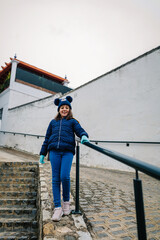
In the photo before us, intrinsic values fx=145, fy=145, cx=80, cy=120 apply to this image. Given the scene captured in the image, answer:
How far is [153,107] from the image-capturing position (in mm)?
4301

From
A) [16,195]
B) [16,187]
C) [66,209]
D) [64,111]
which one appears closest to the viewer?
[66,209]

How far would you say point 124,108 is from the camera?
5043mm

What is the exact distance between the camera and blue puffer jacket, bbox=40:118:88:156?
1706 mm

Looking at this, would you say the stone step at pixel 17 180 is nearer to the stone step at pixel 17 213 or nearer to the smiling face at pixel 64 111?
the stone step at pixel 17 213

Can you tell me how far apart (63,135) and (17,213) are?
156cm

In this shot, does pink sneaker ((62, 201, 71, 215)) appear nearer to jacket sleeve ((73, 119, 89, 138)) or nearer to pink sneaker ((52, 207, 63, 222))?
pink sneaker ((52, 207, 63, 222))

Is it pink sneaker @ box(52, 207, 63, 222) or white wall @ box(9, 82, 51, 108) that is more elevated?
white wall @ box(9, 82, 51, 108)

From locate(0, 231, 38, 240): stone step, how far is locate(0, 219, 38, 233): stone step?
0.22 ft

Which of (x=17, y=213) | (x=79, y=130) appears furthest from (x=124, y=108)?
(x=17, y=213)

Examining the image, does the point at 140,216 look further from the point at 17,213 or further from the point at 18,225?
the point at 17,213

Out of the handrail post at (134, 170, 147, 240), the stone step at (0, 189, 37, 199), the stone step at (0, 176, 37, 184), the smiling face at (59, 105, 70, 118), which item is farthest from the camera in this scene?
the stone step at (0, 176, 37, 184)

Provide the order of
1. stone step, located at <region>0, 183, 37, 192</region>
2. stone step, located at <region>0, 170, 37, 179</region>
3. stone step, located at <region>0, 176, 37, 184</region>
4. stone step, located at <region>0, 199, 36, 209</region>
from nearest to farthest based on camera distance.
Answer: stone step, located at <region>0, 199, 36, 209</region> → stone step, located at <region>0, 183, 37, 192</region> → stone step, located at <region>0, 176, 37, 184</region> → stone step, located at <region>0, 170, 37, 179</region>

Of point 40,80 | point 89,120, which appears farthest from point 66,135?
point 40,80

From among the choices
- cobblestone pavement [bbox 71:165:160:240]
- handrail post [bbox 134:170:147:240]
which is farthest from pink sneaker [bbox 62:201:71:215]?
handrail post [bbox 134:170:147:240]
